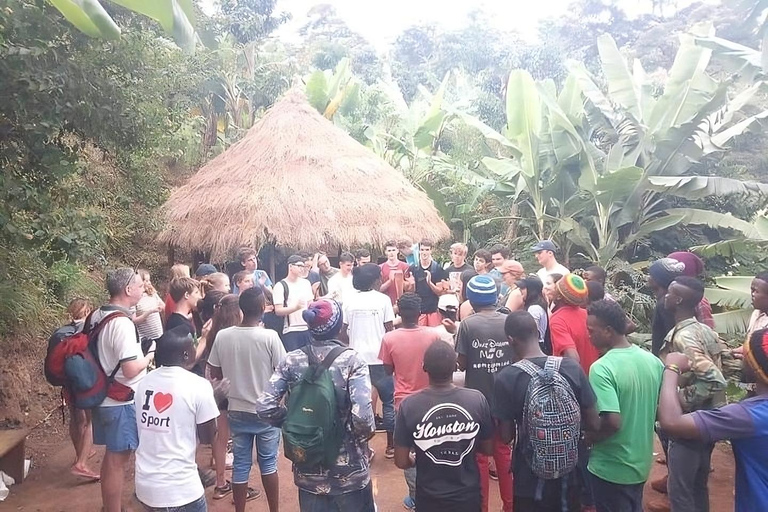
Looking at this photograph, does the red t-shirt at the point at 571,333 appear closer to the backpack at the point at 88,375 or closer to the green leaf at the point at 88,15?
the backpack at the point at 88,375

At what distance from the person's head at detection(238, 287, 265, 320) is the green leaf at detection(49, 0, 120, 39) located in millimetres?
1645

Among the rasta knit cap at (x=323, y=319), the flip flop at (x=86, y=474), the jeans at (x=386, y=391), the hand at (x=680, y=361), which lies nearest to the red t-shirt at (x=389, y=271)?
the jeans at (x=386, y=391)

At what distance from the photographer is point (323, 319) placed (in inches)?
112

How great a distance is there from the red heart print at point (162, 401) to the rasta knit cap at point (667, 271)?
3.22 metres

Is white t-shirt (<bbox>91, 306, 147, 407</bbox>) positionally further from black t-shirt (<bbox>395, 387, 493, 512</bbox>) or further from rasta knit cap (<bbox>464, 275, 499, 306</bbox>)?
rasta knit cap (<bbox>464, 275, 499, 306</bbox>)

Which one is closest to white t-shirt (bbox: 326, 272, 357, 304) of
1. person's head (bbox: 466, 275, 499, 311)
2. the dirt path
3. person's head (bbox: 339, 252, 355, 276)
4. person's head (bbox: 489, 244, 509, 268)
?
person's head (bbox: 339, 252, 355, 276)

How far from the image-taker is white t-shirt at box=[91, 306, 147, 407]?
364 cm

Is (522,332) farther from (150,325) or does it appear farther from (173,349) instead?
(150,325)

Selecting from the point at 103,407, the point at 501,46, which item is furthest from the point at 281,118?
the point at 501,46

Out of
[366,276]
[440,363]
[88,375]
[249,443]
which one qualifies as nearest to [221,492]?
[249,443]

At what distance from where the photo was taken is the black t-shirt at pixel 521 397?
271 cm

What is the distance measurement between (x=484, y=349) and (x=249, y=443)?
5.47 feet

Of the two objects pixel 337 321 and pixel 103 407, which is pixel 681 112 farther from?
pixel 103 407

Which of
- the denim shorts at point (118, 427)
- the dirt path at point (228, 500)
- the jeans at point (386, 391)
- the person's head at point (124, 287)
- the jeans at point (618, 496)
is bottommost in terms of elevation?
the dirt path at point (228, 500)
